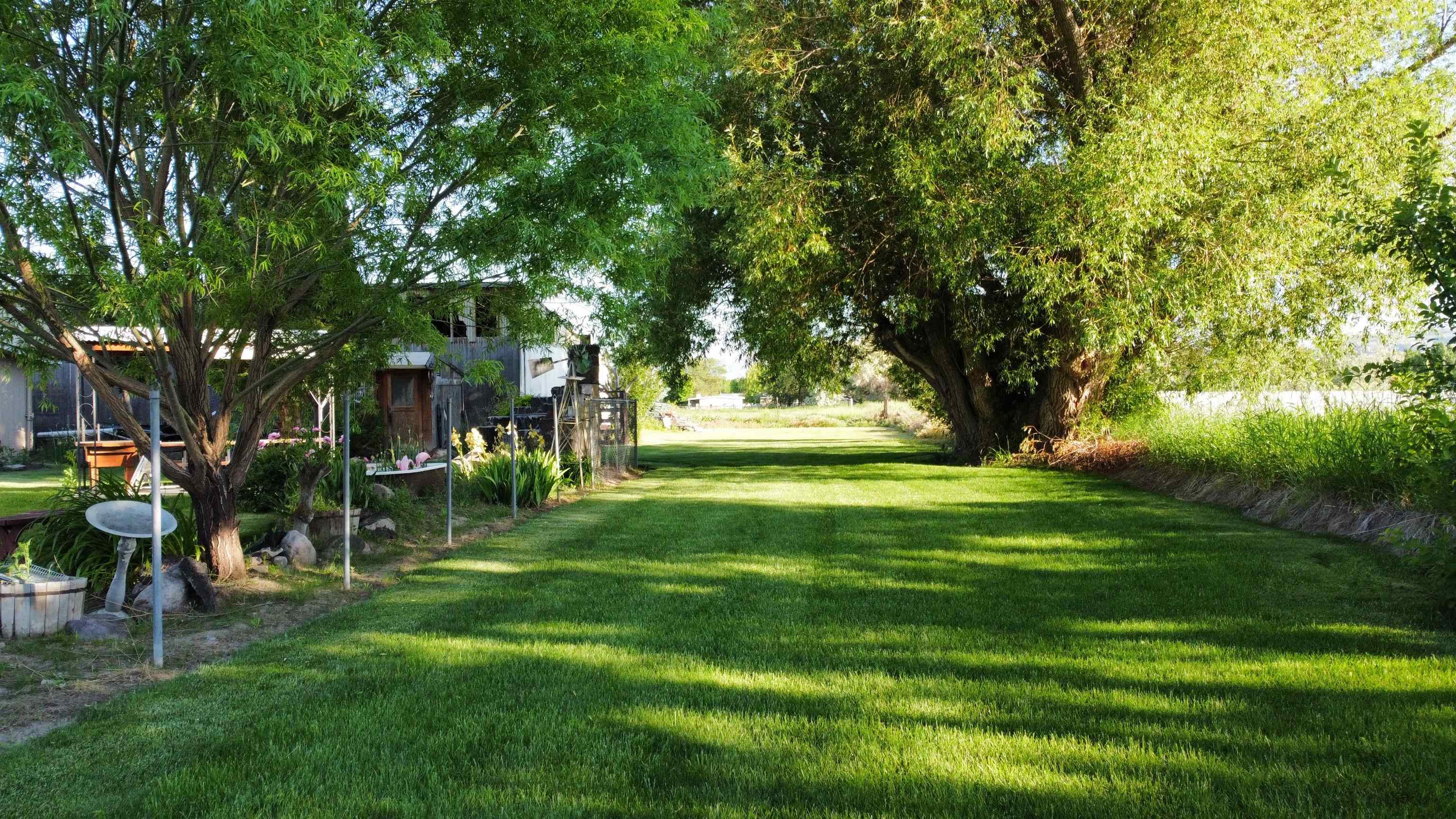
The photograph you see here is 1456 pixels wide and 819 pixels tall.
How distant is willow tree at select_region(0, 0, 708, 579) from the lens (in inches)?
207

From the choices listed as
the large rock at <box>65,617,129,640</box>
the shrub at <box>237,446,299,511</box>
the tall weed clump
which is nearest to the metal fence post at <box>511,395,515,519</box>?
the shrub at <box>237,446,299,511</box>

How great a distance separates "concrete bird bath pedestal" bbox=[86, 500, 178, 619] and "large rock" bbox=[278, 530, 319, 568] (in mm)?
1553

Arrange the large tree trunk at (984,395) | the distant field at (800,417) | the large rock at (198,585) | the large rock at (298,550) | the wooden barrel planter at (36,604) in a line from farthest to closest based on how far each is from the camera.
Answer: the distant field at (800,417), the large tree trunk at (984,395), the large rock at (298,550), the large rock at (198,585), the wooden barrel planter at (36,604)

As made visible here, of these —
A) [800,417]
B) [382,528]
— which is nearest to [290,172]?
[382,528]

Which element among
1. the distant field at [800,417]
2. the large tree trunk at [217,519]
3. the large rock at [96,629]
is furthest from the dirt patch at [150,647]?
the distant field at [800,417]

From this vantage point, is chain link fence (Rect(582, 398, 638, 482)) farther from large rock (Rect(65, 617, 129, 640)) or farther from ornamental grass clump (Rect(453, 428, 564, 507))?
large rock (Rect(65, 617, 129, 640))

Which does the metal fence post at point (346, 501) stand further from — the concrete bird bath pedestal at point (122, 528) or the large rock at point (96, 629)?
the large rock at point (96, 629)

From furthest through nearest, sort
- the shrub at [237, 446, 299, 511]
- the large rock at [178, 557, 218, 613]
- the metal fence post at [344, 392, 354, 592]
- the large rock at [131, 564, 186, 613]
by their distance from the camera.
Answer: the shrub at [237, 446, 299, 511] → the metal fence post at [344, 392, 354, 592] → the large rock at [178, 557, 218, 613] → the large rock at [131, 564, 186, 613]

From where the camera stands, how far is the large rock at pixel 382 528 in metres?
9.25

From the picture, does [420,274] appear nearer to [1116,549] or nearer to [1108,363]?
[1116,549]

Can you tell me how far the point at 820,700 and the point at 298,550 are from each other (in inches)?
213

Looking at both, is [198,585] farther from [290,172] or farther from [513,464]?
[513,464]

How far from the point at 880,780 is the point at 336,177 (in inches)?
175

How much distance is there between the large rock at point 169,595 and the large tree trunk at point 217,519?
60 cm
